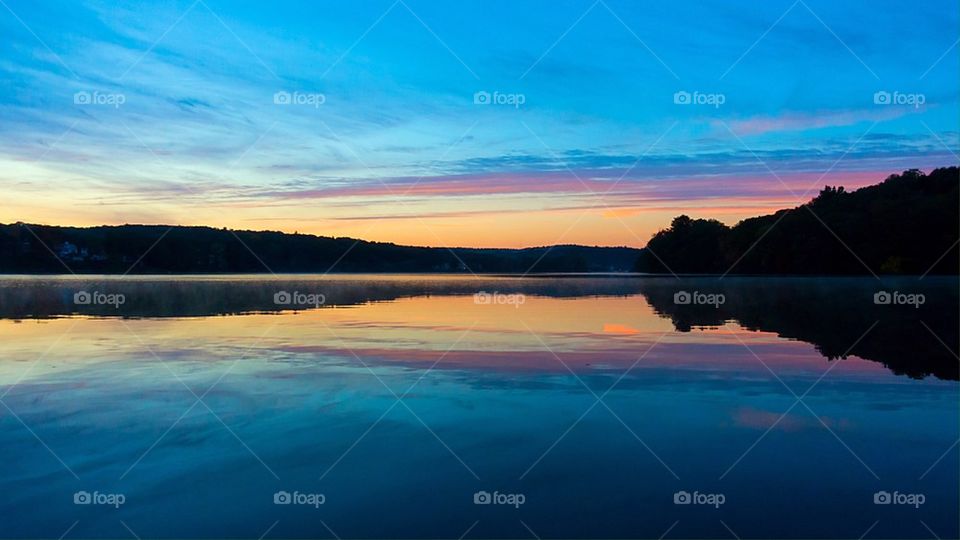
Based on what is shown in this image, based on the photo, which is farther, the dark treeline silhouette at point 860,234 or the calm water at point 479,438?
the dark treeline silhouette at point 860,234

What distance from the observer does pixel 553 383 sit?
13.5m

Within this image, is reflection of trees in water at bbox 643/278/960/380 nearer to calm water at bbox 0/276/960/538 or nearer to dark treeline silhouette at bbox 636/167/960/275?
calm water at bbox 0/276/960/538

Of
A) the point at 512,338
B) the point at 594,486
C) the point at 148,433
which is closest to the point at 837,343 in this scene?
the point at 512,338

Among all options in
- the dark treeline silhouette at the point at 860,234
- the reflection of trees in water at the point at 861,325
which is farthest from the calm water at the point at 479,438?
the dark treeline silhouette at the point at 860,234

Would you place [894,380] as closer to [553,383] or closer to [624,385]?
[624,385]

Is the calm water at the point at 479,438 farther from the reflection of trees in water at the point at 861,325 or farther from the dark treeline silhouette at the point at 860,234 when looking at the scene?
the dark treeline silhouette at the point at 860,234

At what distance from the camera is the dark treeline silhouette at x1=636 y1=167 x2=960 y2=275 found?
9394cm

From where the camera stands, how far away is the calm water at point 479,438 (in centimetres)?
702

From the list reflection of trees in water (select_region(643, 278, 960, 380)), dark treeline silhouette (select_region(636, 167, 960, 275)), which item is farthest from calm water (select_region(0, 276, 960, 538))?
dark treeline silhouette (select_region(636, 167, 960, 275))

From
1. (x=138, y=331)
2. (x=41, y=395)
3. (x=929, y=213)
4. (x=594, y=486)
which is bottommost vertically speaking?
(x=594, y=486)

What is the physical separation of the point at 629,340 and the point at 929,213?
90.8 metres

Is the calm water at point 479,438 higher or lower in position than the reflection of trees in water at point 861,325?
lower

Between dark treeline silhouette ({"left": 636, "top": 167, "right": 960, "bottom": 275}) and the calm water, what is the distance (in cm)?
8587

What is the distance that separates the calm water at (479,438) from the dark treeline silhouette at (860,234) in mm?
85874
